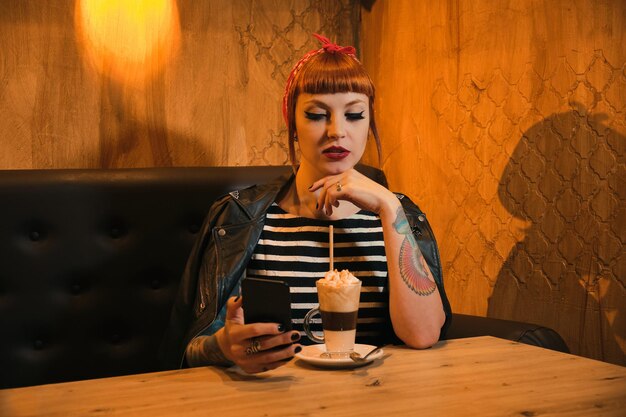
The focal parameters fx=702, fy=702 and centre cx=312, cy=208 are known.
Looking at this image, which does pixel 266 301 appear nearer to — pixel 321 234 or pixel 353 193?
pixel 353 193

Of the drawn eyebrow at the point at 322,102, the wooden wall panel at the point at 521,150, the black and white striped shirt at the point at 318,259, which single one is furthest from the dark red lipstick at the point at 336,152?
the wooden wall panel at the point at 521,150

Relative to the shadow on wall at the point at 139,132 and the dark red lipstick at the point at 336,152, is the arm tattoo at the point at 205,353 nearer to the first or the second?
the dark red lipstick at the point at 336,152

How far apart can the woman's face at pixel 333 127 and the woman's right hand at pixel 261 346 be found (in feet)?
2.12

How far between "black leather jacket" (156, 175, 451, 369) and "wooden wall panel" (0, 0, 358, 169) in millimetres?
754

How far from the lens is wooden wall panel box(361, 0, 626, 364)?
6.54ft

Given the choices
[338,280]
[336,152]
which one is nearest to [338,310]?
[338,280]

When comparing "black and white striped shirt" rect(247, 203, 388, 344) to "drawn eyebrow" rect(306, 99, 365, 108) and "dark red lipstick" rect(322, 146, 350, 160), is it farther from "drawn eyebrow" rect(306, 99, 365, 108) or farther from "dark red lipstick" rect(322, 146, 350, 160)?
"drawn eyebrow" rect(306, 99, 365, 108)

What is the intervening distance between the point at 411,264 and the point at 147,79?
1.40m

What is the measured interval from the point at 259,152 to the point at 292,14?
61 centimetres

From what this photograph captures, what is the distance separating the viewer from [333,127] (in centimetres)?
187

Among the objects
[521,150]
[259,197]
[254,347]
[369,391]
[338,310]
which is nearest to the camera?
[369,391]

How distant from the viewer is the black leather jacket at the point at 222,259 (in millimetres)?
1910

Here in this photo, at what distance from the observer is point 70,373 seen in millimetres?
2303

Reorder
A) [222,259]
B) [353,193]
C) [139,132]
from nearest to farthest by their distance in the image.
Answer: [353,193], [222,259], [139,132]
